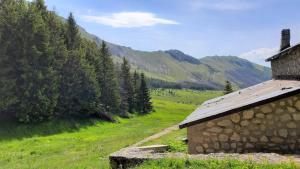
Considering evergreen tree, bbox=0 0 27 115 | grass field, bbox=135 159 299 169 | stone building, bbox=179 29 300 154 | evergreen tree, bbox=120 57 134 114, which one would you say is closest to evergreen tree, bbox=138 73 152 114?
evergreen tree, bbox=120 57 134 114

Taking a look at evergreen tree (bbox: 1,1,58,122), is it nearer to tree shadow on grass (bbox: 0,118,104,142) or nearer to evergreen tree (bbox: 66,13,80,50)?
tree shadow on grass (bbox: 0,118,104,142)

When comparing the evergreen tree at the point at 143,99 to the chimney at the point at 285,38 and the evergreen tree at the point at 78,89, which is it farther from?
the chimney at the point at 285,38

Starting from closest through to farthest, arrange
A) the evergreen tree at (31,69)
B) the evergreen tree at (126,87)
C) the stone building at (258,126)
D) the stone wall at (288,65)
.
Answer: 1. the stone building at (258,126)
2. the stone wall at (288,65)
3. the evergreen tree at (31,69)
4. the evergreen tree at (126,87)

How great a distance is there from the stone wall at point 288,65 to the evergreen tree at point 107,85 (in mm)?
55117

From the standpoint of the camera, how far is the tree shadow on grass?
52.4 metres

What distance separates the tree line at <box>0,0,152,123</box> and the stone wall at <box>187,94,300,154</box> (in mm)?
41780

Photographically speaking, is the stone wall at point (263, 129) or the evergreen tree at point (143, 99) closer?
the stone wall at point (263, 129)

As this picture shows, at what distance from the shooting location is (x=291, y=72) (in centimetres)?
2931

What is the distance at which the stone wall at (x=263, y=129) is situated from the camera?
56.8 feet

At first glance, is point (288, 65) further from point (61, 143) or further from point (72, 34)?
point (72, 34)

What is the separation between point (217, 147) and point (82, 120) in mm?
54716

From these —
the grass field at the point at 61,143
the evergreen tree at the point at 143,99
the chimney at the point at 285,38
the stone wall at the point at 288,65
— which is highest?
the chimney at the point at 285,38

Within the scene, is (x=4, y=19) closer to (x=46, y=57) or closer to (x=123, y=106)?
(x=46, y=57)

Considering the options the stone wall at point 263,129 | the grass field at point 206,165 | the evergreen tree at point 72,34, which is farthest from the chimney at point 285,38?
the evergreen tree at point 72,34
